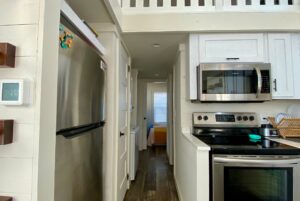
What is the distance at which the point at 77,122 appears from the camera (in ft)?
3.85

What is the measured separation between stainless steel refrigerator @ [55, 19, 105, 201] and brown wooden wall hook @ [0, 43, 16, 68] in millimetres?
273

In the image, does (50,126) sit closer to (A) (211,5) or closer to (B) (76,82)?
(B) (76,82)

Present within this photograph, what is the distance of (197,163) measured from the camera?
1.52 m

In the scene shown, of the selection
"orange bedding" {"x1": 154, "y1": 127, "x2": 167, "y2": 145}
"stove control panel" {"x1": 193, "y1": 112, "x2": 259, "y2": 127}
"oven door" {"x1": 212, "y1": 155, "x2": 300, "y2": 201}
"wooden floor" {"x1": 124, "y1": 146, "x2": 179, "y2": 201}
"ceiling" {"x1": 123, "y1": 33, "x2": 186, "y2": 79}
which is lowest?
"wooden floor" {"x1": 124, "y1": 146, "x2": 179, "y2": 201}

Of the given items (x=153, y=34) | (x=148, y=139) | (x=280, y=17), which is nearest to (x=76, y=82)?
(x=153, y=34)

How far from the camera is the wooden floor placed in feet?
9.49

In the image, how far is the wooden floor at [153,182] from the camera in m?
2.89

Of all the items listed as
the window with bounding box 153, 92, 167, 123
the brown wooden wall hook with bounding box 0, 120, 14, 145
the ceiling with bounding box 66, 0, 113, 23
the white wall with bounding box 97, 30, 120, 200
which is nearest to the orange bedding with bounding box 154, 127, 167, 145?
the window with bounding box 153, 92, 167, 123

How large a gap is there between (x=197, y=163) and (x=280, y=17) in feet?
6.10

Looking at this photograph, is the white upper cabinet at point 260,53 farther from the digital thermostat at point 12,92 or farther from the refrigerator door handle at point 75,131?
the digital thermostat at point 12,92

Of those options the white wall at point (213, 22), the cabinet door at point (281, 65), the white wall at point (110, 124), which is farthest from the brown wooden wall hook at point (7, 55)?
the cabinet door at point (281, 65)

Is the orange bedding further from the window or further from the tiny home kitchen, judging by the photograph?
the tiny home kitchen

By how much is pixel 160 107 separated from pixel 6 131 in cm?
776

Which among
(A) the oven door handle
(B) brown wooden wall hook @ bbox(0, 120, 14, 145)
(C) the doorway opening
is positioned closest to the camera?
(B) brown wooden wall hook @ bbox(0, 120, 14, 145)
